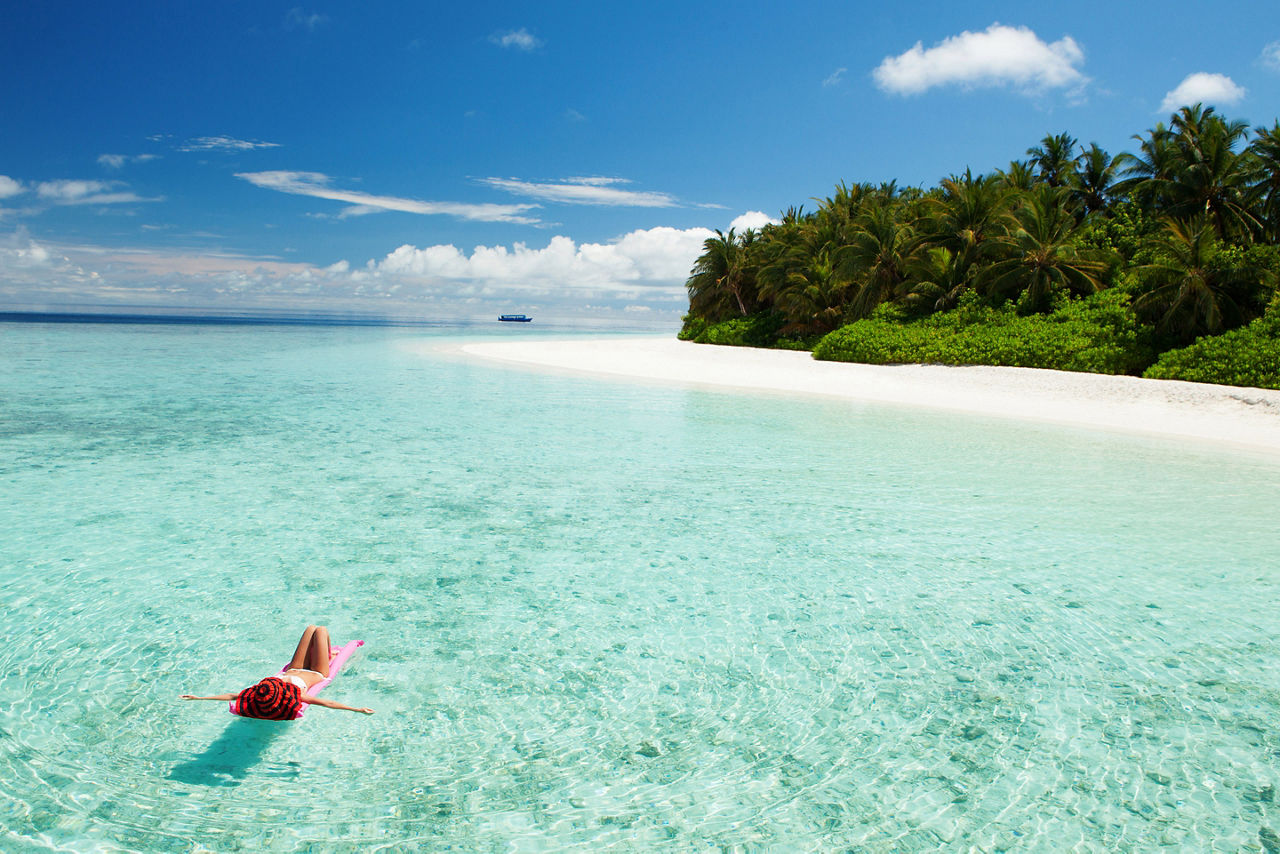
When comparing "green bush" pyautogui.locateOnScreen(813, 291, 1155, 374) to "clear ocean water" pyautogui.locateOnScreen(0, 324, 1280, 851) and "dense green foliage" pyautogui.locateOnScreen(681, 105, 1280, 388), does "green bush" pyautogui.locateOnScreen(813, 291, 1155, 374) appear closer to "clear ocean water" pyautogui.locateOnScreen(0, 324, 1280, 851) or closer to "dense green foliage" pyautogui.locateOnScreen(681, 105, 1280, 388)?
"dense green foliage" pyautogui.locateOnScreen(681, 105, 1280, 388)

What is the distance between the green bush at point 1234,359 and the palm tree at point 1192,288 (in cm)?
116

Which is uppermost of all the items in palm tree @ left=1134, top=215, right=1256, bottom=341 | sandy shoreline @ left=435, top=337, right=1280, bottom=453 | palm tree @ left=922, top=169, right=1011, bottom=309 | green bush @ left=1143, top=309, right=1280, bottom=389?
palm tree @ left=922, top=169, right=1011, bottom=309

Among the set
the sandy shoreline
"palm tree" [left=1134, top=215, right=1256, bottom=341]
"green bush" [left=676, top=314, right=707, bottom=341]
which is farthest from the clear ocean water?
"green bush" [left=676, top=314, right=707, bottom=341]

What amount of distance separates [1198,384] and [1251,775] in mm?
18978

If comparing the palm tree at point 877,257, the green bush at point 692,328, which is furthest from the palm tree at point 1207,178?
the green bush at point 692,328

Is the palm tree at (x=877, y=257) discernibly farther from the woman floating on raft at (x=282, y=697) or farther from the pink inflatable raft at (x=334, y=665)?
the woman floating on raft at (x=282, y=697)

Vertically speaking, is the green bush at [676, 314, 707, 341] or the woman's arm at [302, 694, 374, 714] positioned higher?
the green bush at [676, 314, 707, 341]

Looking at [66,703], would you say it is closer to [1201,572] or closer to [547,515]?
[547,515]

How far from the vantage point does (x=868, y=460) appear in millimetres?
11000

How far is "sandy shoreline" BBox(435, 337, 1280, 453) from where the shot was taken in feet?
50.5

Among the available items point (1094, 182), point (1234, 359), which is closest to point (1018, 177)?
point (1094, 182)

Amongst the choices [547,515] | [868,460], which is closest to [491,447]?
[547,515]

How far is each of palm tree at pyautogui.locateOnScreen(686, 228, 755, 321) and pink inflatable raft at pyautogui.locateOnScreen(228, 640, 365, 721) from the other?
135 feet

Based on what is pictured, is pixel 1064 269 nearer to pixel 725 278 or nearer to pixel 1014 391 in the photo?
pixel 1014 391
